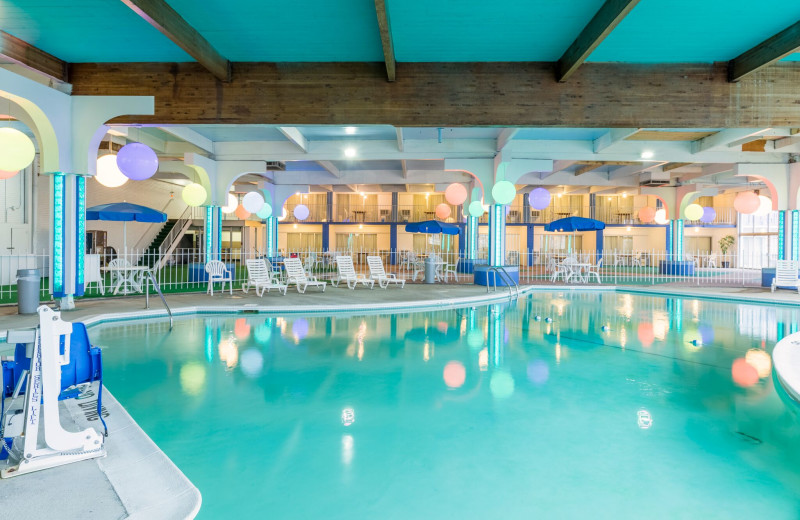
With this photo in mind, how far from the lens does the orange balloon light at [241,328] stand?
20.4 feet

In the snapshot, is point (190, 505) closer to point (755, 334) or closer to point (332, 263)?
point (755, 334)

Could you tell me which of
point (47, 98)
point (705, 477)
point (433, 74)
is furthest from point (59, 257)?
point (705, 477)

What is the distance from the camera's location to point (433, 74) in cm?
600

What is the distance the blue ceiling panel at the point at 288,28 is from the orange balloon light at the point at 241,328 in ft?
11.4

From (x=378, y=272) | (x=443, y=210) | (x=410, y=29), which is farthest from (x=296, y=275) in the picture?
(x=443, y=210)

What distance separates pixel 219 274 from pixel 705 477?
30.2ft

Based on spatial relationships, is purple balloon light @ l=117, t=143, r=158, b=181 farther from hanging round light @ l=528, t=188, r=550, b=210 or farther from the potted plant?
the potted plant

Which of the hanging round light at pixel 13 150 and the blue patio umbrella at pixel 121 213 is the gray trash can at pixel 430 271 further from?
the hanging round light at pixel 13 150

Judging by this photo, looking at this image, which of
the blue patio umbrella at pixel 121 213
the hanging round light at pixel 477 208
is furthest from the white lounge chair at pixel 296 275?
the hanging round light at pixel 477 208

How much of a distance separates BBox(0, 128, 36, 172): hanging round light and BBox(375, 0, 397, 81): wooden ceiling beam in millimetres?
4321

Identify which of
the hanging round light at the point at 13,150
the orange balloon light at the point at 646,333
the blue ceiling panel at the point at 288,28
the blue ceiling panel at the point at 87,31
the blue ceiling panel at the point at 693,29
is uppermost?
the blue ceiling panel at the point at 87,31

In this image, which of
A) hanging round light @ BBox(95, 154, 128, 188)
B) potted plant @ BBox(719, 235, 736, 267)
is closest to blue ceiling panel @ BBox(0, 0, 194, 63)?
hanging round light @ BBox(95, 154, 128, 188)

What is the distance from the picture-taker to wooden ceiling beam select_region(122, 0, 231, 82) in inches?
169

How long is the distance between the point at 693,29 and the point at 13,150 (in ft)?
25.0
